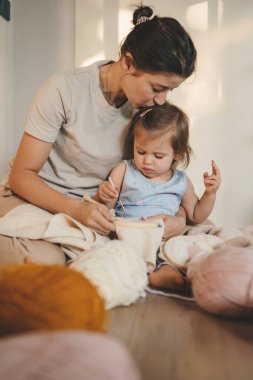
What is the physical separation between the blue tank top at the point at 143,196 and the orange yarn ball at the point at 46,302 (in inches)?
30.9

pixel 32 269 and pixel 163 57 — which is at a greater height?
pixel 163 57

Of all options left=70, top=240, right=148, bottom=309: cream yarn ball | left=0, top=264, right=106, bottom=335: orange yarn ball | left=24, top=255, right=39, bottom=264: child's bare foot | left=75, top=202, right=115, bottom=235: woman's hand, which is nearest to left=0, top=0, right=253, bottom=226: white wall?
left=75, top=202, right=115, bottom=235: woman's hand

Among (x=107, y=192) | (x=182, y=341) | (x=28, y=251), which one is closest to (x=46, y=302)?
Result: (x=182, y=341)

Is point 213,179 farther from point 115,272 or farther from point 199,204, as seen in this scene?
point 115,272

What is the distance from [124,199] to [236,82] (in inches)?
42.5

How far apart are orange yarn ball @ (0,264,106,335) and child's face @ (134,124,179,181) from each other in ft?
2.63

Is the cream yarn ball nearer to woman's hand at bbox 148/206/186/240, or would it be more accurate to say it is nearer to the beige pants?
the beige pants

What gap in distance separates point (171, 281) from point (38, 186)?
1.56 ft

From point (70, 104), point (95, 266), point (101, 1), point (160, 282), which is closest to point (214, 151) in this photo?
point (101, 1)

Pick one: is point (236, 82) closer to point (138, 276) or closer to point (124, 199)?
point (124, 199)

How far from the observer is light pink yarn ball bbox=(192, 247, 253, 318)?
2.68ft

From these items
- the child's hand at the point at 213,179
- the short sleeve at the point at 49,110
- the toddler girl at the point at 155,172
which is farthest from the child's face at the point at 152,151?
the short sleeve at the point at 49,110

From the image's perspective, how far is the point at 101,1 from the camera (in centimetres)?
217

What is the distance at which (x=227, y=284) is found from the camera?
828 mm
